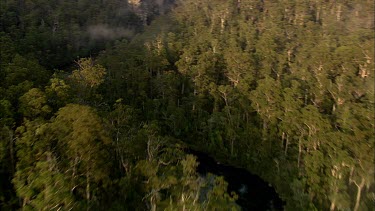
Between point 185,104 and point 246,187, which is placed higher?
point 185,104

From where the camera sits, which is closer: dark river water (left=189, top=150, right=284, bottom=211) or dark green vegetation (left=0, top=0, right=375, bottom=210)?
dark green vegetation (left=0, top=0, right=375, bottom=210)

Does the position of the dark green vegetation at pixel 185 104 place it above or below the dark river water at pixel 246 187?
above

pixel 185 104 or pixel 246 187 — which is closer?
pixel 246 187

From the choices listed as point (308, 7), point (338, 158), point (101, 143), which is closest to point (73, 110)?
point (101, 143)

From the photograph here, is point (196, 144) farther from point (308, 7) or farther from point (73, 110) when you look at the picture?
point (308, 7)

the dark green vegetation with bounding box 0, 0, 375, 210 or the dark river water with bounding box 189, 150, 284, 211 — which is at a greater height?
the dark green vegetation with bounding box 0, 0, 375, 210
